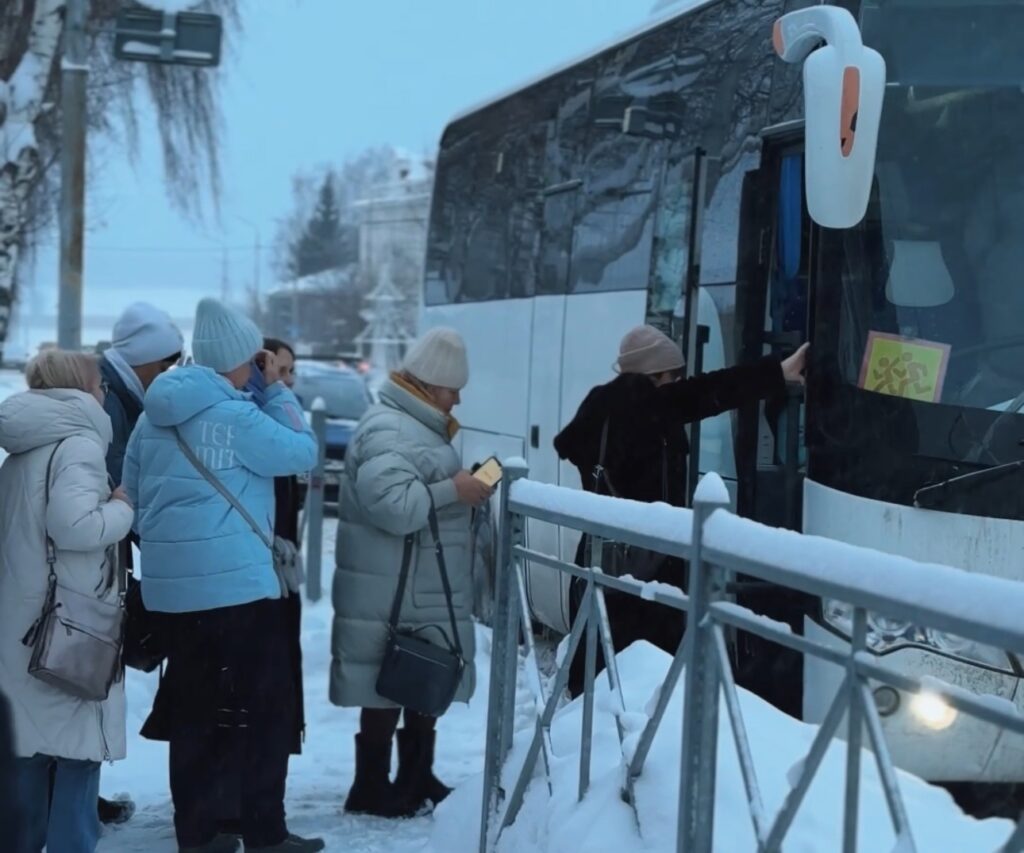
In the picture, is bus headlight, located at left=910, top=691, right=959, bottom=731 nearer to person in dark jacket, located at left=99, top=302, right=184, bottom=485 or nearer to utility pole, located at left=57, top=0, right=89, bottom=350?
person in dark jacket, located at left=99, top=302, right=184, bottom=485

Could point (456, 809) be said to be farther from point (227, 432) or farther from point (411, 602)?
point (227, 432)

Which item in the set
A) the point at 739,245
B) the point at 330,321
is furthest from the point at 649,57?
the point at 330,321

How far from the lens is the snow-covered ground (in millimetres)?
2775

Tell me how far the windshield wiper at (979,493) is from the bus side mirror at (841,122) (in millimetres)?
929

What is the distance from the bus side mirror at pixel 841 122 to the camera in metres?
4.36

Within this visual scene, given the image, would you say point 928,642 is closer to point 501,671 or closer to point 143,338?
point 501,671

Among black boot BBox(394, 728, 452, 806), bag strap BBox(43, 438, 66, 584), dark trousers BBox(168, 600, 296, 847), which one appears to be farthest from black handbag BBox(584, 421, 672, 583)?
bag strap BBox(43, 438, 66, 584)

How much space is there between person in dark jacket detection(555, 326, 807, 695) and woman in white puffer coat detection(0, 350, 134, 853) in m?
1.78

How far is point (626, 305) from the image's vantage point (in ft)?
25.3

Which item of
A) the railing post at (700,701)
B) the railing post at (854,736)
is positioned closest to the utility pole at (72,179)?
the railing post at (700,701)

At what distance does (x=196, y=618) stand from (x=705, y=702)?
2.21 m

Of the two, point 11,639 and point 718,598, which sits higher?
Answer: point 718,598

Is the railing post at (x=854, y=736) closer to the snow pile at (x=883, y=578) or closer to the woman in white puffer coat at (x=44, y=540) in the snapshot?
the snow pile at (x=883, y=578)

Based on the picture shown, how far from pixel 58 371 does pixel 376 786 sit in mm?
2057
